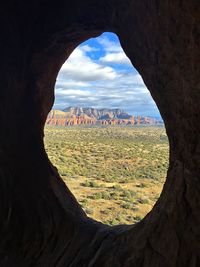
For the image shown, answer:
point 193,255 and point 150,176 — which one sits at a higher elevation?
point 193,255

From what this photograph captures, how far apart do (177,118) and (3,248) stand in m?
5.18

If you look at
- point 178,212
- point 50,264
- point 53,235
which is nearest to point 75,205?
point 53,235

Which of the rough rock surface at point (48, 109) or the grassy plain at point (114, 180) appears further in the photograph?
the grassy plain at point (114, 180)

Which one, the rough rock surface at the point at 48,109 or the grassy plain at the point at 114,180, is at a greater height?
the rough rock surface at the point at 48,109

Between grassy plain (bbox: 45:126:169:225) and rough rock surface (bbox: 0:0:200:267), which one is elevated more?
rough rock surface (bbox: 0:0:200:267)

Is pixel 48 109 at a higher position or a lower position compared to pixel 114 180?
higher

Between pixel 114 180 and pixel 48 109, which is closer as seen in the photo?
pixel 48 109

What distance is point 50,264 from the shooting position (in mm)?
6863

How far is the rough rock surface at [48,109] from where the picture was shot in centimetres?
443

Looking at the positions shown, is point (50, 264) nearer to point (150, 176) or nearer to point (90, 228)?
point (90, 228)

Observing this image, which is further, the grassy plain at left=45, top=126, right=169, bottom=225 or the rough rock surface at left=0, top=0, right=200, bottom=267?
the grassy plain at left=45, top=126, right=169, bottom=225

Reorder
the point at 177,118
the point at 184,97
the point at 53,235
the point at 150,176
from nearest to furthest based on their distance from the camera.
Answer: the point at 184,97
the point at 177,118
the point at 53,235
the point at 150,176

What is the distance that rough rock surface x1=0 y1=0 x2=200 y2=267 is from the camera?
4.43 metres

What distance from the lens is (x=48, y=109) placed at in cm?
880
